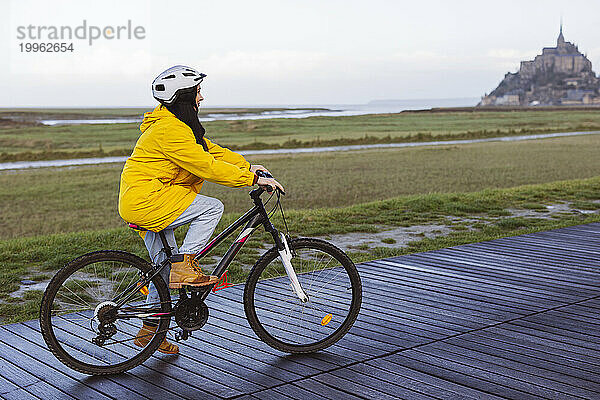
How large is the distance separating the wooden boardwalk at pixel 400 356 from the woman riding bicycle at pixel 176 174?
55cm

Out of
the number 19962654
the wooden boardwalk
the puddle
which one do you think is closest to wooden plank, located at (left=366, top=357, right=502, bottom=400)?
the wooden boardwalk

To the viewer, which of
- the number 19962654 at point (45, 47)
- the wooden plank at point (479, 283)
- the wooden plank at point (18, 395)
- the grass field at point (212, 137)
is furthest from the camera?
the number 19962654 at point (45, 47)

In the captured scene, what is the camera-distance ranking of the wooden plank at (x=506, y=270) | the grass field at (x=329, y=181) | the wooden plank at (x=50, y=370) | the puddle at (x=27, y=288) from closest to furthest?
1. the wooden plank at (x=50, y=370)
2. the wooden plank at (x=506, y=270)
3. the puddle at (x=27, y=288)
4. the grass field at (x=329, y=181)

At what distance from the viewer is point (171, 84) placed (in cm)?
381

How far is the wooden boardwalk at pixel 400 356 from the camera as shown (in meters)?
3.63

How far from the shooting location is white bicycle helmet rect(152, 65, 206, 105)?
3811 mm

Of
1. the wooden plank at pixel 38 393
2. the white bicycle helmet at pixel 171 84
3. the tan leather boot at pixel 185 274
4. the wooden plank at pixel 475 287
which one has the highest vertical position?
the white bicycle helmet at pixel 171 84

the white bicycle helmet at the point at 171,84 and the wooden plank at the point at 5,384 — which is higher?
the white bicycle helmet at the point at 171,84

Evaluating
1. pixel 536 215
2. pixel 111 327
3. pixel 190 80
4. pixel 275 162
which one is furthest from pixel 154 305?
pixel 275 162

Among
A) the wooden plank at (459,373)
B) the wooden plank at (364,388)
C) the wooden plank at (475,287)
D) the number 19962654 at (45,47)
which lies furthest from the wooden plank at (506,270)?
the number 19962654 at (45,47)

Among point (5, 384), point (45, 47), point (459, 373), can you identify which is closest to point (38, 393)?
point (5, 384)

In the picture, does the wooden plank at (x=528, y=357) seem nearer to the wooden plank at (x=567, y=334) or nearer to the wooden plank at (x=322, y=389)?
the wooden plank at (x=567, y=334)

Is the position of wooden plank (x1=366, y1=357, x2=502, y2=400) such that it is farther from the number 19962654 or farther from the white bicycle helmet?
the number 19962654

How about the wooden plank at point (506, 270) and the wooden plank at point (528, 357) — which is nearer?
the wooden plank at point (528, 357)
